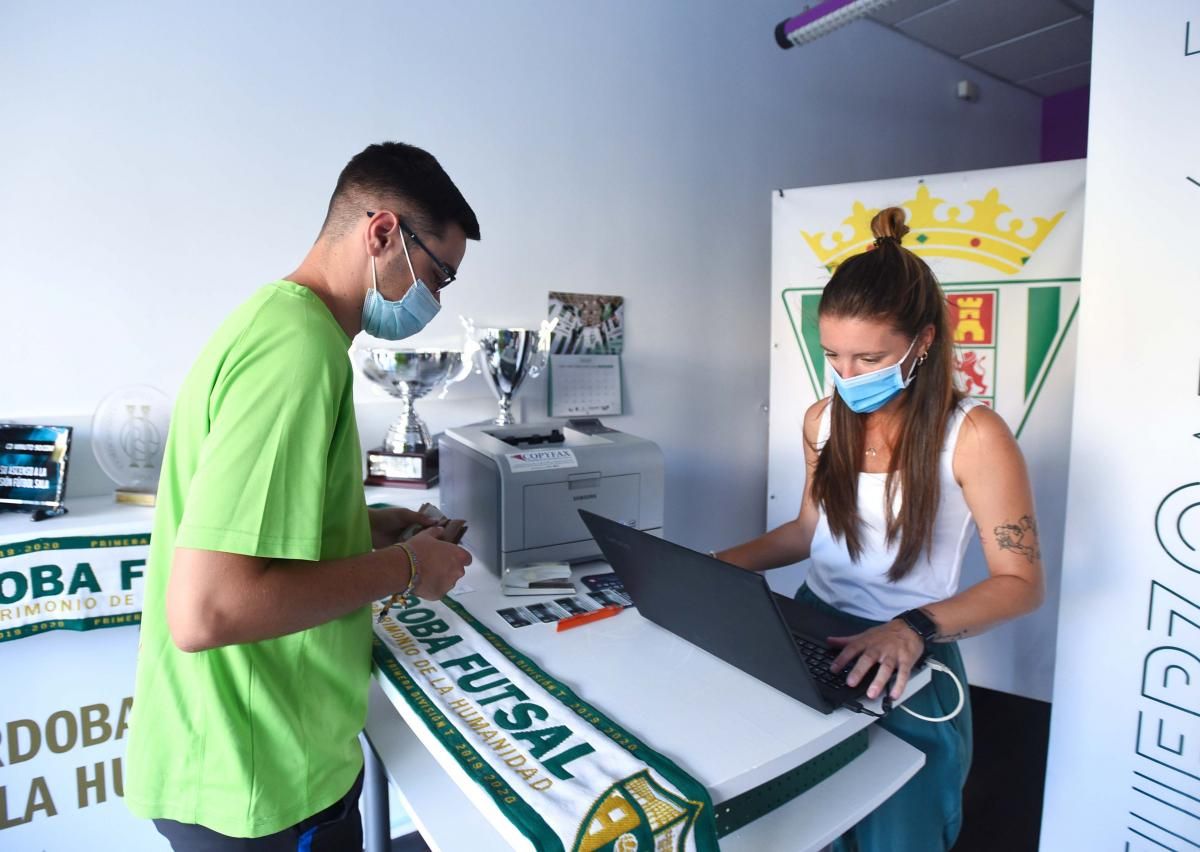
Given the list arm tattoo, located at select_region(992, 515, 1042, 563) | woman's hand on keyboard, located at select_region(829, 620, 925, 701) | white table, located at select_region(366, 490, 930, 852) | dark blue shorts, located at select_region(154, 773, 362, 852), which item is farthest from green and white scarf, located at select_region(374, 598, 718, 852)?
arm tattoo, located at select_region(992, 515, 1042, 563)

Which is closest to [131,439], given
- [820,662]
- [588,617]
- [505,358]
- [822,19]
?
[505,358]

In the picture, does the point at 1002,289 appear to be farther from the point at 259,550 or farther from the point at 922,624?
the point at 259,550

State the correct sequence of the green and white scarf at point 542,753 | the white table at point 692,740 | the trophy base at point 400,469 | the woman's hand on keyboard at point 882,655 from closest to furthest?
the green and white scarf at point 542,753, the white table at point 692,740, the woman's hand on keyboard at point 882,655, the trophy base at point 400,469

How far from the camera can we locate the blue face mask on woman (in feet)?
3.89

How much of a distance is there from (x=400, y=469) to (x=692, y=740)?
3.81 ft

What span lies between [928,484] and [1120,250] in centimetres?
71

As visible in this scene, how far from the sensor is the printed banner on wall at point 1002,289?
82.8 inches

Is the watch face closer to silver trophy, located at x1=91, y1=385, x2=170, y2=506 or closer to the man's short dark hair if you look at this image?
the man's short dark hair

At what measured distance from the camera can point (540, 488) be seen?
1.43 m

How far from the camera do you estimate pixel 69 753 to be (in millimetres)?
1437

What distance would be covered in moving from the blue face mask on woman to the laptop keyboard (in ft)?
1.50

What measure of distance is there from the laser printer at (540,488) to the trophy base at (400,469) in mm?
60

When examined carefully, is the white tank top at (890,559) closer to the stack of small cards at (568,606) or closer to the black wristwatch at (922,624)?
the black wristwatch at (922,624)

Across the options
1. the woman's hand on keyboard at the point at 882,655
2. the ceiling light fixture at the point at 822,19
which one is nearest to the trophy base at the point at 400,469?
the woman's hand on keyboard at the point at 882,655
